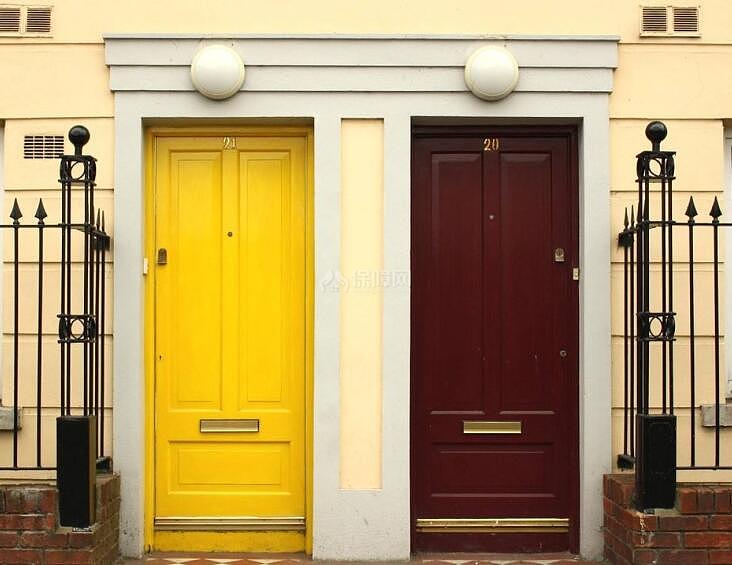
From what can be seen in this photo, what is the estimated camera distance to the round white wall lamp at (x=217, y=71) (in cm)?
566

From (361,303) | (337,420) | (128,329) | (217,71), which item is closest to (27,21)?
(217,71)

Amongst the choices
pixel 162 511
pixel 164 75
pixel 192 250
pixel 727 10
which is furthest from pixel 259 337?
pixel 727 10

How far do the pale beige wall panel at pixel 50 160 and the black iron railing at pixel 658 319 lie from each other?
121 inches

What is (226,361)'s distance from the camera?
5.95 meters

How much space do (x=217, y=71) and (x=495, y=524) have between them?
3.17 m

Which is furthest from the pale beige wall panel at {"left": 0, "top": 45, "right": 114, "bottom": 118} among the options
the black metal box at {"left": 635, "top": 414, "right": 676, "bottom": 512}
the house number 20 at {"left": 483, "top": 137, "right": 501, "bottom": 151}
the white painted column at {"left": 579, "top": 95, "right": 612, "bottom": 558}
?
the black metal box at {"left": 635, "top": 414, "right": 676, "bottom": 512}

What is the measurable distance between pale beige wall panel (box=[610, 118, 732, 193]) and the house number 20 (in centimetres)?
68

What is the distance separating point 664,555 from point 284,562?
215 centimetres

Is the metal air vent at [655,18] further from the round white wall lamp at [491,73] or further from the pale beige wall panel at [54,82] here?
the pale beige wall panel at [54,82]

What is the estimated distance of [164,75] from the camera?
5797 millimetres

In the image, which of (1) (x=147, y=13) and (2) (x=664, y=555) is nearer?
(2) (x=664, y=555)

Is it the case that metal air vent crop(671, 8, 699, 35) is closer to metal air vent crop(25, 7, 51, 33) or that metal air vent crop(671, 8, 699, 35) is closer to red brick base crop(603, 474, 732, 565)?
red brick base crop(603, 474, 732, 565)

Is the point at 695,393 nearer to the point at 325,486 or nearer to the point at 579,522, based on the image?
the point at 579,522

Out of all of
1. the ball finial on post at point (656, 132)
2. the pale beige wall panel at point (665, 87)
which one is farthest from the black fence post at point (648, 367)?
the pale beige wall panel at point (665, 87)
